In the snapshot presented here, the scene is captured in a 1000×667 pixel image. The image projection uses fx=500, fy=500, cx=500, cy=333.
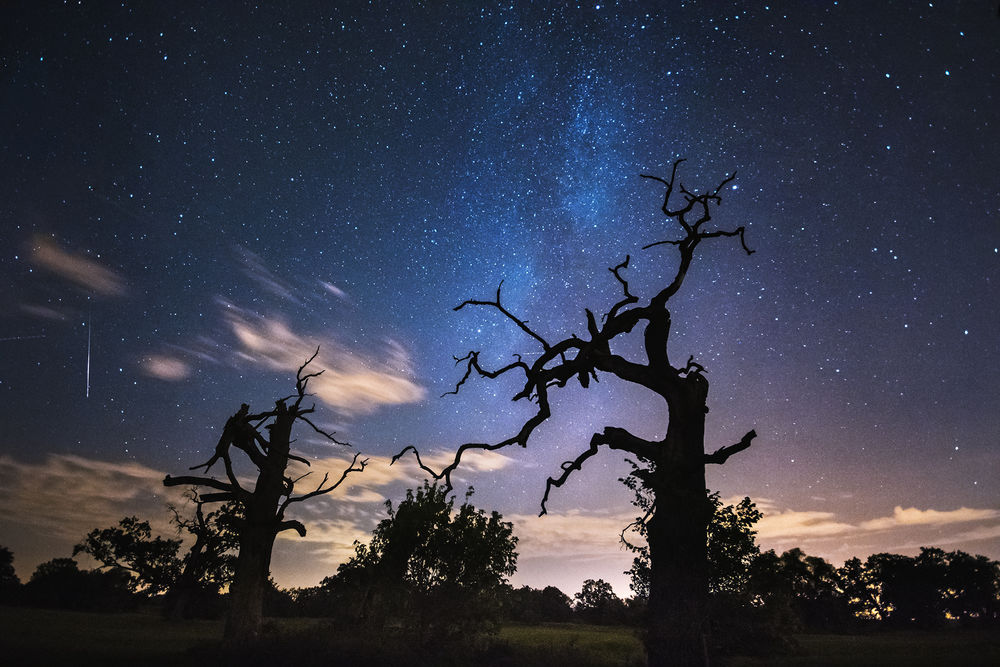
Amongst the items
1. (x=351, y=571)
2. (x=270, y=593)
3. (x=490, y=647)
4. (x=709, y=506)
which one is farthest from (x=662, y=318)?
(x=270, y=593)

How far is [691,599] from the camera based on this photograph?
356 inches

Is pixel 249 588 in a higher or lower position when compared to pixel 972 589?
higher

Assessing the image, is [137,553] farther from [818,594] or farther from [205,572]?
[818,594]

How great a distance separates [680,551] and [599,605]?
78658 mm

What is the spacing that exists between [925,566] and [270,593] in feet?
357

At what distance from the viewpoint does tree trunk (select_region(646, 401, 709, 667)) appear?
888cm

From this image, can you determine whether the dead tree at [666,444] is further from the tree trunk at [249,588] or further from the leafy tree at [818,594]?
the leafy tree at [818,594]

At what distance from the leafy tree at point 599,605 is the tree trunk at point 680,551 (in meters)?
68.3

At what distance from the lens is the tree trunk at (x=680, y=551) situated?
8.88m

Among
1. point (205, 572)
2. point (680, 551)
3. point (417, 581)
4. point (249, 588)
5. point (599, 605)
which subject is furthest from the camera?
point (599, 605)

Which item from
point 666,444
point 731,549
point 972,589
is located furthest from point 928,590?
point 666,444

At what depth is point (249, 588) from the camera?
17.5 metres

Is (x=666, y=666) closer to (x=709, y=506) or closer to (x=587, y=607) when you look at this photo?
(x=709, y=506)

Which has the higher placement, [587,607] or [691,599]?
[691,599]
